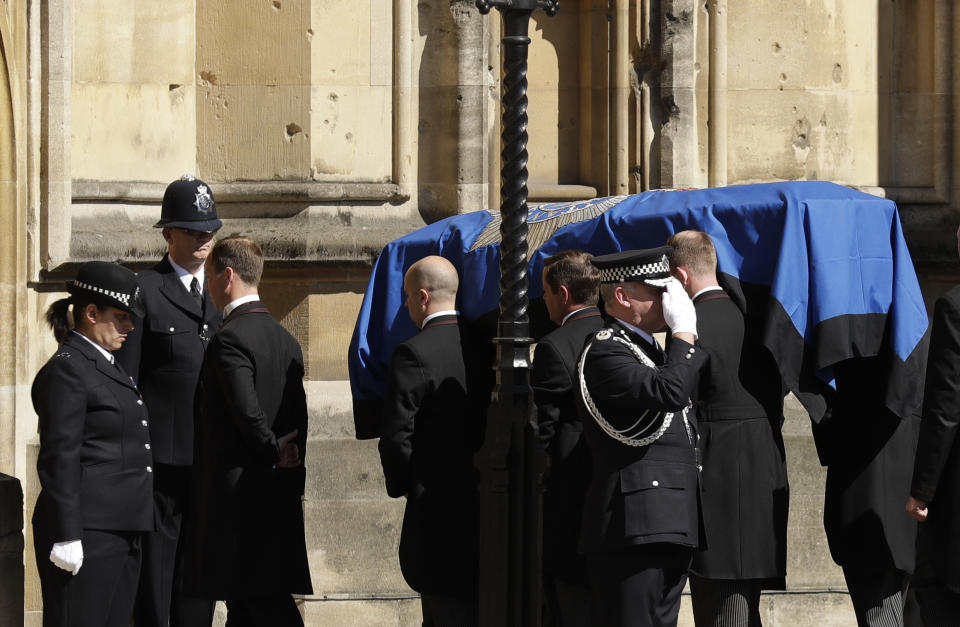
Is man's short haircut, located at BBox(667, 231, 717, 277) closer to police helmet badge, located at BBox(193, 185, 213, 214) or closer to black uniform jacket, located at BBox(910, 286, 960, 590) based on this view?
black uniform jacket, located at BBox(910, 286, 960, 590)

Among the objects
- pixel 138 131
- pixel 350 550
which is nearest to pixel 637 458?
pixel 350 550

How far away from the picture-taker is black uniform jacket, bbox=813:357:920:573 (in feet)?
20.2

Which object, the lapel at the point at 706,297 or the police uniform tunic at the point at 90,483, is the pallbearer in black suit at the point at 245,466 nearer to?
the police uniform tunic at the point at 90,483

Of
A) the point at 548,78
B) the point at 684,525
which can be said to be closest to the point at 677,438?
the point at 684,525

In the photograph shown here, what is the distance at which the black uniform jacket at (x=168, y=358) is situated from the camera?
6.61m

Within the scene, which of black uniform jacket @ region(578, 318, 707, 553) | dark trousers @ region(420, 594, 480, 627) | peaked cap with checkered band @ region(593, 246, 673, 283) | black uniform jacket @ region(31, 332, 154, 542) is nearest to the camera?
black uniform jacket @ region(578, 318, 707, 553)

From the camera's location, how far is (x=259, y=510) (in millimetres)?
6230

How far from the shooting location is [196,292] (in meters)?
6.79

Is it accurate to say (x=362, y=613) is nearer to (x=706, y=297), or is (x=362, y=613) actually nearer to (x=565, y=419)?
(x=565, y=419)

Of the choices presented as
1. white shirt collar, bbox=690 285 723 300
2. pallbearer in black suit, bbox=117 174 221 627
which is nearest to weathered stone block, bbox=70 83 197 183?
pallbearer in black suit, bbox=117 174 221 627

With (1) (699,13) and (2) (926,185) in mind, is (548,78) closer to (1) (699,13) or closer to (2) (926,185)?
(1) (699,13)

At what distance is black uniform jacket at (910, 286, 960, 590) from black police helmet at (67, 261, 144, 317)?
2.68 m

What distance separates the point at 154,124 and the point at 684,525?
406 centimetres

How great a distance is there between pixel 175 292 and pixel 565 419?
1.67 metres
